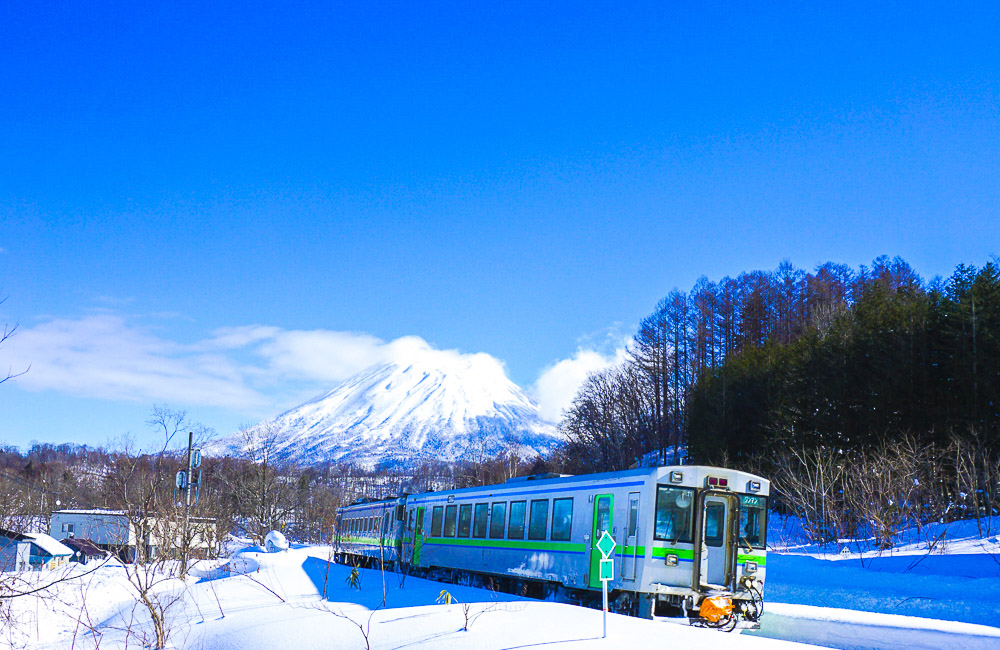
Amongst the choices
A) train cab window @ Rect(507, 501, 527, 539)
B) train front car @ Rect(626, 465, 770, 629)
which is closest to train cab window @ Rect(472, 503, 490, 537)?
train cab window @ Rect(507, 501, 527, 539)

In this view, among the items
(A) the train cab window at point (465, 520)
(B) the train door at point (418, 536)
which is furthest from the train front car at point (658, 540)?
(B) the train door at point (418, 536)

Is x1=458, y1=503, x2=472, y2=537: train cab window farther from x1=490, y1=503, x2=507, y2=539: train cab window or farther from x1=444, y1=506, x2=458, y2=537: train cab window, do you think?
x1=490, y1=503, x2=507, y2=539: train cab window

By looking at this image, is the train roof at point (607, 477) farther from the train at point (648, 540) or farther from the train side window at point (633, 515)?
the train side window at point (633, 515)

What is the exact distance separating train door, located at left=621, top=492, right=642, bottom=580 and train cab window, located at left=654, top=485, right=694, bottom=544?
39cm

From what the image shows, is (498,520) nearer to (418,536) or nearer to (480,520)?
(480,520)

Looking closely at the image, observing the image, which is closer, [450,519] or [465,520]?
[465,520]

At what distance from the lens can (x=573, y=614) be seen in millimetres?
12602

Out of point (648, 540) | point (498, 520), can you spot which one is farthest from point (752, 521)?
point (498, 520)

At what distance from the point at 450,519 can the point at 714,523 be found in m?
9.41

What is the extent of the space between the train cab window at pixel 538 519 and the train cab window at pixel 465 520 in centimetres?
352

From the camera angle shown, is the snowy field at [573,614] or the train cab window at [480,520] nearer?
the snowy field at [573,614]

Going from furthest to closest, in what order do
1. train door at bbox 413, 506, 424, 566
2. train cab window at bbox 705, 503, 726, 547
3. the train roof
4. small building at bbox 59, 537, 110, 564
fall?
small building at bbox 59, 537, 110, 564 < train door at bbox 413, 506, 424, 566 < train cab window at bbox 705, 503, 726, 547 < the train roof

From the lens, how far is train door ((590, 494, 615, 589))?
14.9 meters

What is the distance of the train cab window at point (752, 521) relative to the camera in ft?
48.6
